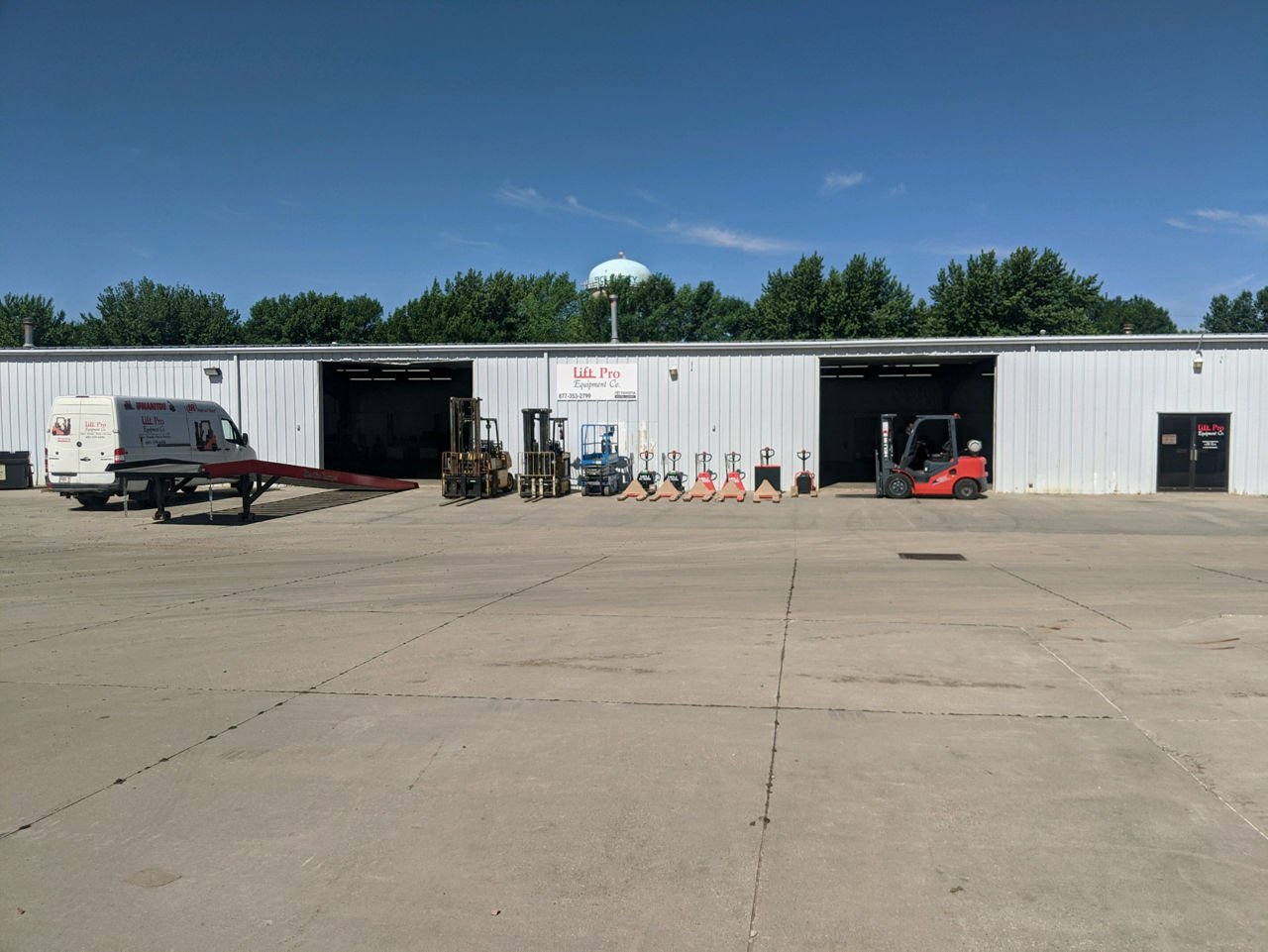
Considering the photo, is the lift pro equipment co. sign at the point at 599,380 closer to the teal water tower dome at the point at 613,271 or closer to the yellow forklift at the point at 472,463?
the yellow forklift at the point at 472,463

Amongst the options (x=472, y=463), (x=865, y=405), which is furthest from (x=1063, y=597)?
(x=865, y=405)

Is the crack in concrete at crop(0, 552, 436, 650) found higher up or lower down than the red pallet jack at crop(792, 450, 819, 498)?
lower down

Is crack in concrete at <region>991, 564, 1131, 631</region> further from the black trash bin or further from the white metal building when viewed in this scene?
the black trash bin

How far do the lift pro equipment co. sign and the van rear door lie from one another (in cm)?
1270

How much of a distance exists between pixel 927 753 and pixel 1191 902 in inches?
66.2

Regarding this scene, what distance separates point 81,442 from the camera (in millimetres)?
20109

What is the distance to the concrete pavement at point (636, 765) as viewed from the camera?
11.0 feet

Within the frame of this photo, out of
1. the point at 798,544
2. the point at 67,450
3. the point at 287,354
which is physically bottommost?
the point at 798,544

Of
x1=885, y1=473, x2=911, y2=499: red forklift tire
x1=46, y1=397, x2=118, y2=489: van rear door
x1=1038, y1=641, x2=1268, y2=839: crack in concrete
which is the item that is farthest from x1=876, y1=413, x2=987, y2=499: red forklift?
x1=46, y1=397, x2=118, y2=489: van rear door

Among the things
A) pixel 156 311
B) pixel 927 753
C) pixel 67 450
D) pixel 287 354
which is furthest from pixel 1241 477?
pixel 156 311

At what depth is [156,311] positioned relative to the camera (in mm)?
66688

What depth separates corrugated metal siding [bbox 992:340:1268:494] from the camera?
25.0m

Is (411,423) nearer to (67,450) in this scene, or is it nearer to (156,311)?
(67,450)

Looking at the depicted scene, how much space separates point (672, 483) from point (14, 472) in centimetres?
2074
